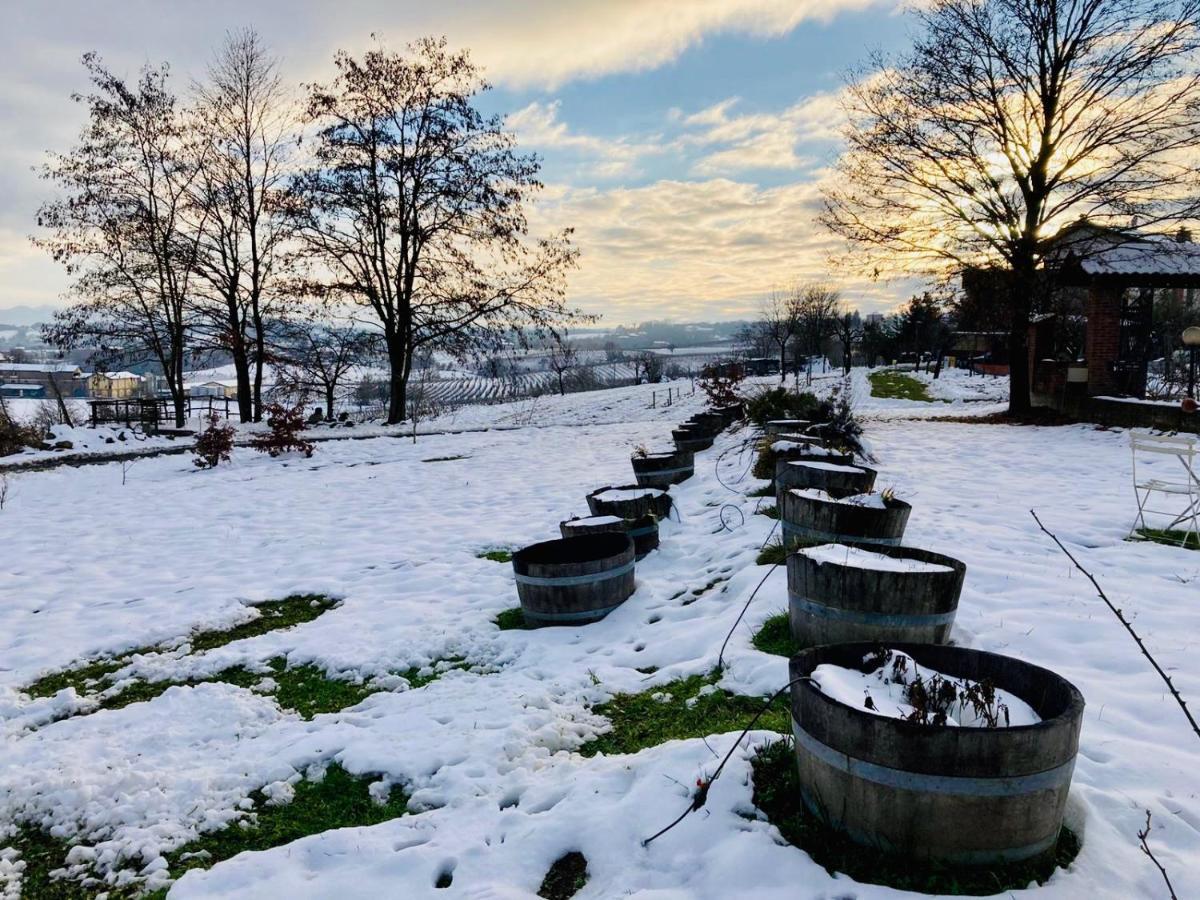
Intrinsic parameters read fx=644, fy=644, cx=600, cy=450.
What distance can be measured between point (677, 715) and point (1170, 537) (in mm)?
5654

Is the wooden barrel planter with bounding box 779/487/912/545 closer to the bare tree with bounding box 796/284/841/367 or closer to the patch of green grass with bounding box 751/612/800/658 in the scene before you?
the patch of green grass with bounding box 751/612/800/658

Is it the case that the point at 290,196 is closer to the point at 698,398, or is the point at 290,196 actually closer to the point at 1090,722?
→ the point at 698,398

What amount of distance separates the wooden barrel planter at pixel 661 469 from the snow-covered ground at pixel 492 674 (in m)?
0.39

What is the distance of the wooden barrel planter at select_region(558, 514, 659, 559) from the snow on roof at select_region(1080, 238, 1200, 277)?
564 inches

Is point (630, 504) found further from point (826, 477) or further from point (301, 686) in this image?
point (301, 686)

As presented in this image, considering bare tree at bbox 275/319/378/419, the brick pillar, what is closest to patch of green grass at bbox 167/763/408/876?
the brick pillar

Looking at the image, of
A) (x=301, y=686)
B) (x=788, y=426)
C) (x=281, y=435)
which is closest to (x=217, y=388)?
(x=281, y=435)

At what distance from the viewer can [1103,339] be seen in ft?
49.6

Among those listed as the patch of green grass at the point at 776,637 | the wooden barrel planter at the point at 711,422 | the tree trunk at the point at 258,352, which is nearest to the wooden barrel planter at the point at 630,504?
the patch of green grass at the point at 776,637

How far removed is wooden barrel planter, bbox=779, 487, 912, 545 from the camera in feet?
16.1

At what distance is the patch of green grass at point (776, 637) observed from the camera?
4.23m

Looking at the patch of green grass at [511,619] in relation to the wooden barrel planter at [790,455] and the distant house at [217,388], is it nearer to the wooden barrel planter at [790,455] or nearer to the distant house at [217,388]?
the wooden barrel planter at [790,455]

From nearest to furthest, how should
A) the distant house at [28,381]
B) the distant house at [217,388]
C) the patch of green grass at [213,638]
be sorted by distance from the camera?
the patch of green grass at [213,638] < the distant house at [217,388] < the distant house at [28,381]

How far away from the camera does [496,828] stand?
2.92 metres
